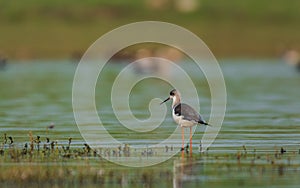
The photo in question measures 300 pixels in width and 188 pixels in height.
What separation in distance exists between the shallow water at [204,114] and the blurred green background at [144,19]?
12.6m

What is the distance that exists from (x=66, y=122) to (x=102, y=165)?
6.63m

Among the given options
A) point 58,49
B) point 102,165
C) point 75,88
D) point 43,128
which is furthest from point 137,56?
point 102,165

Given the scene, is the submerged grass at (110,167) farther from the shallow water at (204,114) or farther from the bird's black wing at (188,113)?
the bird's black wing at (188,113)

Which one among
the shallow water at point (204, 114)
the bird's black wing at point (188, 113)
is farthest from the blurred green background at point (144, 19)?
the bird's black wing at point (188, 113)

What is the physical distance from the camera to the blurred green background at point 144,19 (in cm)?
5531

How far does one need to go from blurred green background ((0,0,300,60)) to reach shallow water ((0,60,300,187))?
12.6m

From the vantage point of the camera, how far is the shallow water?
14.2 meters

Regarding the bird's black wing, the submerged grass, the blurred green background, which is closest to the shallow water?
the submerged grass

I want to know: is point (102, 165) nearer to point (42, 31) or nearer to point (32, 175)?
point (32, 175)

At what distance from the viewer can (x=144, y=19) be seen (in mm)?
62781

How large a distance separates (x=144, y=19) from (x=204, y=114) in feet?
132

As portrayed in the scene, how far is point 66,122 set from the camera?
21188 mm

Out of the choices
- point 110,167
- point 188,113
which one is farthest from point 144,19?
point 110,167

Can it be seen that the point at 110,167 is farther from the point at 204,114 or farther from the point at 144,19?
the point at 144,19
